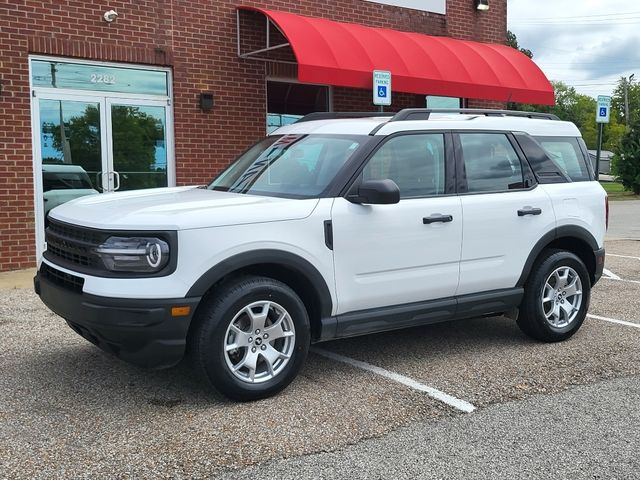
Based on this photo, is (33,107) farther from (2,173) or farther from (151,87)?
(151,87)

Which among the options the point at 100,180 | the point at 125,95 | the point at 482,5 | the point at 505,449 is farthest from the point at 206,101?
the point at 505,449

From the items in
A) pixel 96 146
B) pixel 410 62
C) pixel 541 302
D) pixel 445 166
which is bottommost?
pixel 541 302

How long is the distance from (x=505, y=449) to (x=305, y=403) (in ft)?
4.18

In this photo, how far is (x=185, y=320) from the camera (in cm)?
414

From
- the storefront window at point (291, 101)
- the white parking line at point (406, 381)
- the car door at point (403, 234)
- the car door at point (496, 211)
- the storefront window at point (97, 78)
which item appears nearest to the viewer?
the white parking line at point (406, 381)

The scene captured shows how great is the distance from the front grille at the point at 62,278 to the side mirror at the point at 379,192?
1845 millimetres

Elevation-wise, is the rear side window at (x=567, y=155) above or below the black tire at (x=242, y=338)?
above

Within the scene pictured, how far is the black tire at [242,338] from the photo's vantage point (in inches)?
167

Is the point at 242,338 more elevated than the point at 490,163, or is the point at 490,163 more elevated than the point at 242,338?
the point at 490,163

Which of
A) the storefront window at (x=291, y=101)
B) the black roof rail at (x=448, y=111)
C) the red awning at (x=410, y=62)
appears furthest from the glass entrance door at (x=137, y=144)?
the black roof rail at (x=448, y=111)

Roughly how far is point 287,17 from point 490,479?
8773mm

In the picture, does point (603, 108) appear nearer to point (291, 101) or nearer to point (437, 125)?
point (291, 101)

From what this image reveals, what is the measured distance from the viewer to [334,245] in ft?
15.3

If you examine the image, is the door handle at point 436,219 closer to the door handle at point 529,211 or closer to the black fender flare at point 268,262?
the door handle at point 529,211
